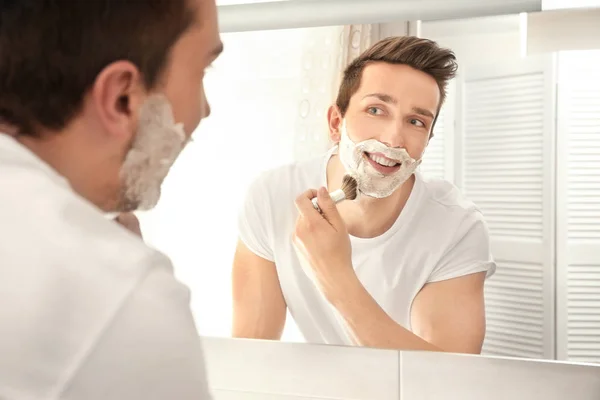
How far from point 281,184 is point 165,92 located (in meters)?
0.54

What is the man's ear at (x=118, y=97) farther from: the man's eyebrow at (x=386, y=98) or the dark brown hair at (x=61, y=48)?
the man's eyebrow at (x=386, y=98)

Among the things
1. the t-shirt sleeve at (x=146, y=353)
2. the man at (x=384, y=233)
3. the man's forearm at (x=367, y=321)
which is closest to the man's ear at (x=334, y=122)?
the man at (x=384, y=233)

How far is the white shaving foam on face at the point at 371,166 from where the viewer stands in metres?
1.06

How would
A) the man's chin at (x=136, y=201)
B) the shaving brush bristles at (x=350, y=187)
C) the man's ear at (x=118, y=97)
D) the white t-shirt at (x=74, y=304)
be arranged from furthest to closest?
1. the shaving brush bristles at (x=350, y=187)
2. the man's chin at (x=136, y=201)
3. the man's ear at (x=118, y=97)
4. the white t-shirt at (x=74, y=304)

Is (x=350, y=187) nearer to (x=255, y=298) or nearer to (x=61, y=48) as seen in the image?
(x=255, y=298)

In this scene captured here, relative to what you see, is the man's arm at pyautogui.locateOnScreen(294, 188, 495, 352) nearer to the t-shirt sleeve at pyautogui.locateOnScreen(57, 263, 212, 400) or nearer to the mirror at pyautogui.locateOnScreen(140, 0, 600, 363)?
the mirror at pyautogui.locateOnScreen(140, 0, 600, 363)

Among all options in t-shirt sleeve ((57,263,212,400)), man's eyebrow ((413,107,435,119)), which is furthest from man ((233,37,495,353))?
t-shirt sleeve ((57,263,212,400))

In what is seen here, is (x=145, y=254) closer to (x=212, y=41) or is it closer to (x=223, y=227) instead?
(x=212, y=41)

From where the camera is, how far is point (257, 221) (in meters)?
1.16

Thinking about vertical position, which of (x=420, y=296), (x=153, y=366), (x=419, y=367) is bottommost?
(x=419, y=367)

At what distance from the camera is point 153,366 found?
0.47 metres

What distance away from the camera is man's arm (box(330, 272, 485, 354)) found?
1.04m

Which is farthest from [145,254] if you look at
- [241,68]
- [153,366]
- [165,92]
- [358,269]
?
[241,68]

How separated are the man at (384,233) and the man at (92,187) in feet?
1.52
